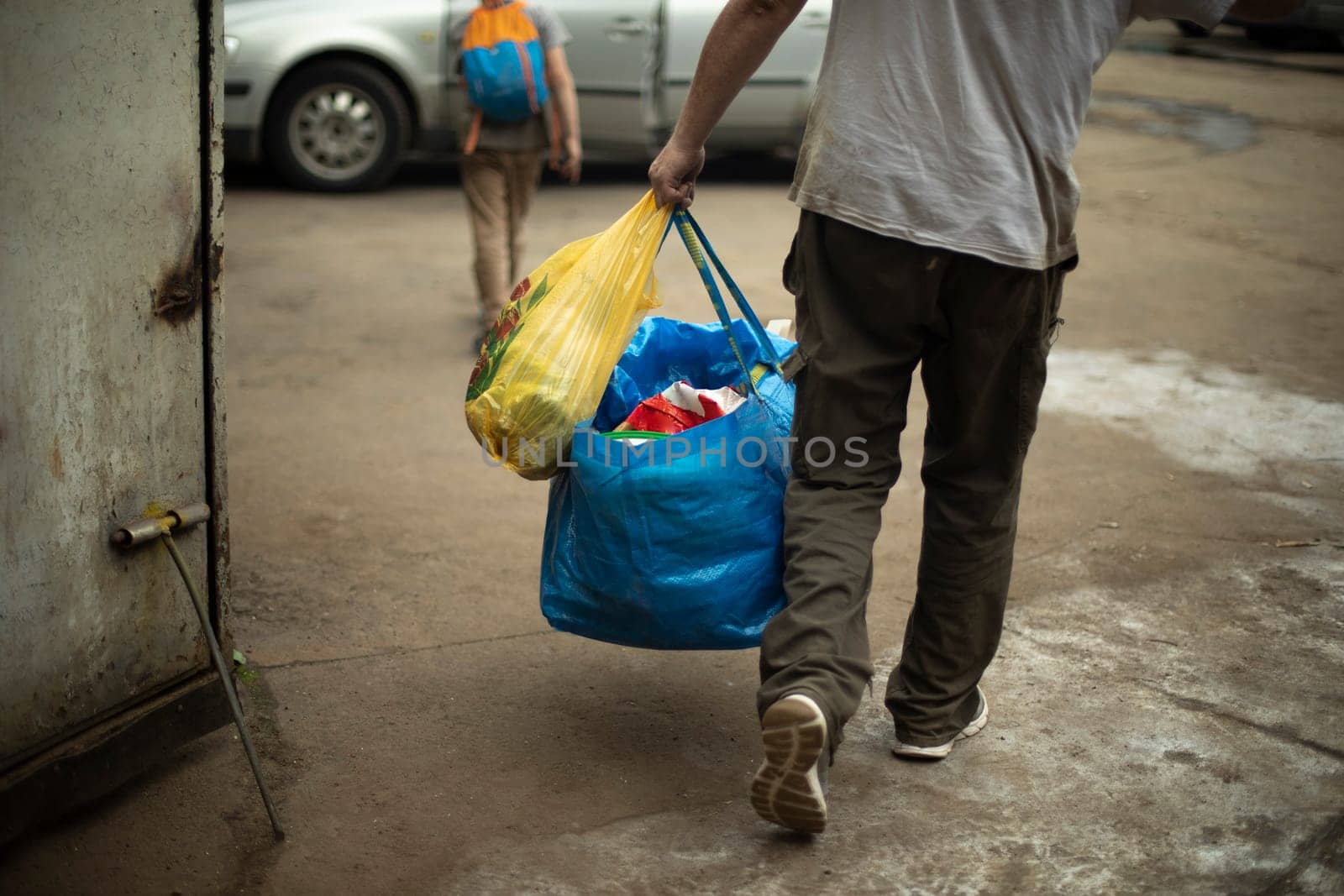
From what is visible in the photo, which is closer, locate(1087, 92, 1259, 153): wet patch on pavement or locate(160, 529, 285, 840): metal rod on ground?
locate(160, 529, 285, 840): metal rod on ground

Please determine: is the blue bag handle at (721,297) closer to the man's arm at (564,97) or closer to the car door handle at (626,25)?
the man's arm at (564,97)

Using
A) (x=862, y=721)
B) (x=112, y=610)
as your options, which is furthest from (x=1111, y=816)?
(x=112, y=610)

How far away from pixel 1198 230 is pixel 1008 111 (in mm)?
5943

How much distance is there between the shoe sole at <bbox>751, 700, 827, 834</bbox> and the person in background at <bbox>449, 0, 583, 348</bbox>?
343cm

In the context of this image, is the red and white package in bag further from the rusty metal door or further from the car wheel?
the car wheel

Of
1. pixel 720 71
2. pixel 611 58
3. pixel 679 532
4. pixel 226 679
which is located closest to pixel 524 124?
pixel 611 58

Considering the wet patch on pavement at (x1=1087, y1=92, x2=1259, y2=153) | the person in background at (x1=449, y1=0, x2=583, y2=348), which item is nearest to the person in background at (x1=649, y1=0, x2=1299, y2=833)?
the person in background at (x1=449, y1=0, x2=583, y2=348)

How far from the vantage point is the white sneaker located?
2682 millimetres

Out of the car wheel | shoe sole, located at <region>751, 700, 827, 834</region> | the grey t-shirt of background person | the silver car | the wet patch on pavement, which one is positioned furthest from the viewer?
the wet patch on pavement

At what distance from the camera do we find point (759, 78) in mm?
8445

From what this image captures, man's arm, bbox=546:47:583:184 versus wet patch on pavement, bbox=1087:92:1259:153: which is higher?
man's arm, bbox=546:47:583:184

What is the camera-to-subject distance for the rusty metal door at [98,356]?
2080 mm

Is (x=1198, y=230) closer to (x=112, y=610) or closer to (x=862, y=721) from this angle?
(x=862, y=721)

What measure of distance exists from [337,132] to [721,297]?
599 centimetres
